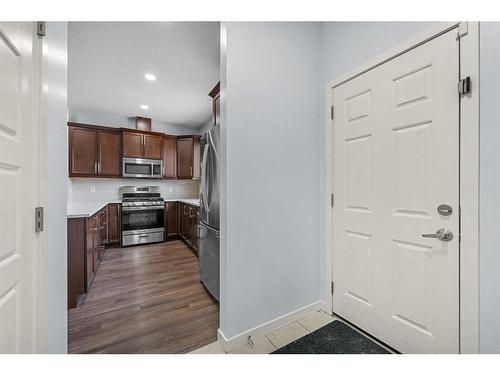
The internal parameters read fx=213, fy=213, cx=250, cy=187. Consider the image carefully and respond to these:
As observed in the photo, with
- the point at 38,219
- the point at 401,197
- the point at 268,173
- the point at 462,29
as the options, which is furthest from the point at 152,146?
the point at 462,29

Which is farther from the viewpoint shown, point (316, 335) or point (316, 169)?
point (316, 169)

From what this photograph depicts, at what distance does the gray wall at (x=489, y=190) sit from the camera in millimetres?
1042

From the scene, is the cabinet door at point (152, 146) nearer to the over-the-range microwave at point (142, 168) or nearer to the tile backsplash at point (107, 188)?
the over-the-range microwave at point (142, 168)

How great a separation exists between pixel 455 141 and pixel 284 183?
106cm

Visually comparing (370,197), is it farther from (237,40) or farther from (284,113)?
(237,40)

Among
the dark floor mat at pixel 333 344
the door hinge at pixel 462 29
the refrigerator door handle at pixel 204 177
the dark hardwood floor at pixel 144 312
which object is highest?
the door hinge at pixel 462 29

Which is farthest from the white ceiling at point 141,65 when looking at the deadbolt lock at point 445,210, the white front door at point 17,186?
the deadbolt lock at point 445,210

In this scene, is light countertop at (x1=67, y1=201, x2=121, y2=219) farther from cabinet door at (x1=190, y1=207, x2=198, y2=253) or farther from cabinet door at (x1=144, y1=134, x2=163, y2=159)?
cabinet door at (x1=144, y1=134, x2=163, y2=159)

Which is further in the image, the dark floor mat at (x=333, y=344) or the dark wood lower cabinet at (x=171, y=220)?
the dark wood lower cabinet at (x=171, y=220)

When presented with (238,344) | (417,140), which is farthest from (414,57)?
(238,344)

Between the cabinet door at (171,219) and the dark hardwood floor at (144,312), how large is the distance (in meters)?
1.34

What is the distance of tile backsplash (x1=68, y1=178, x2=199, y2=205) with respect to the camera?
4.15 meters

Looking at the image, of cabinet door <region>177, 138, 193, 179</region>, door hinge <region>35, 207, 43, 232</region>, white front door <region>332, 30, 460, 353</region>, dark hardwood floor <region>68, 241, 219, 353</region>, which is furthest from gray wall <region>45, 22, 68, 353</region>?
cabinet door <region>177, 138, 193, 179</region>

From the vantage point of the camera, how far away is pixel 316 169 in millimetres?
1962
